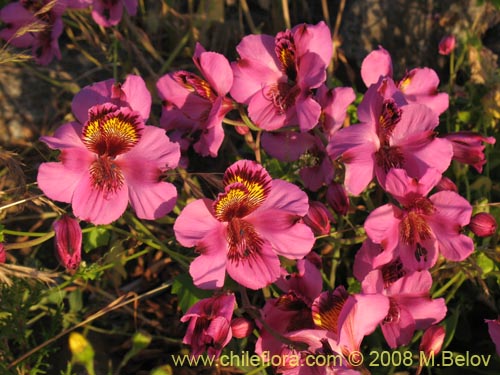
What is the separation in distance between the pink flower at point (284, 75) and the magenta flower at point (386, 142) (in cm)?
11

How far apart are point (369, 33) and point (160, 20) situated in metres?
0.95

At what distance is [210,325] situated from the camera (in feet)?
4.66

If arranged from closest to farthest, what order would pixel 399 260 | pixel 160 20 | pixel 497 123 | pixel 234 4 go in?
pixel 399 260
pixel 497 123
pixel 160 20
pixel 234 4

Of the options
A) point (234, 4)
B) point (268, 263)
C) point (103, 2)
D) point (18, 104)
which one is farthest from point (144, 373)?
point (234, 4)

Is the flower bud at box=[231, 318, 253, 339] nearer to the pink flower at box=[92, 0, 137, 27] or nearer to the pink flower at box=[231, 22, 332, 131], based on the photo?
the pink flower at box=[231, 22, 332, 131]

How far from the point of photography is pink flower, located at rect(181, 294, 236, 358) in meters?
1.42

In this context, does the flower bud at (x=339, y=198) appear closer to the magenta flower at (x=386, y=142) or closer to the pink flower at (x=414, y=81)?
the magenta flower at (x=386, y=142)

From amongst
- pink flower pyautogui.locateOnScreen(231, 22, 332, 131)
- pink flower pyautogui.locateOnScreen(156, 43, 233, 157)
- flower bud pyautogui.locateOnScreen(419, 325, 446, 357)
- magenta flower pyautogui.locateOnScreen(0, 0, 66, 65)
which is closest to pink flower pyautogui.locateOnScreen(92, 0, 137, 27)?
magenta flower pyautogui.locateOnScreen(0, 0, 66, 65)

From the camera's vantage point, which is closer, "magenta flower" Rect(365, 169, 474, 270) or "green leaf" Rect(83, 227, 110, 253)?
"magenta flower" Rect(365, 169, 474, 270)

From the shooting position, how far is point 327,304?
1470mm

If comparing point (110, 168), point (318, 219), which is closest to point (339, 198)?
point (318, 219)

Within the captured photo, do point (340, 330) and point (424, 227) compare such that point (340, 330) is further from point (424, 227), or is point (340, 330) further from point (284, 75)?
point (284, 75)

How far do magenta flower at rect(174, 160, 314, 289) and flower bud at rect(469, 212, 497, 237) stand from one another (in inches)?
17.4

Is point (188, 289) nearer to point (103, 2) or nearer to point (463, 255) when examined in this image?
point (463, 255)
